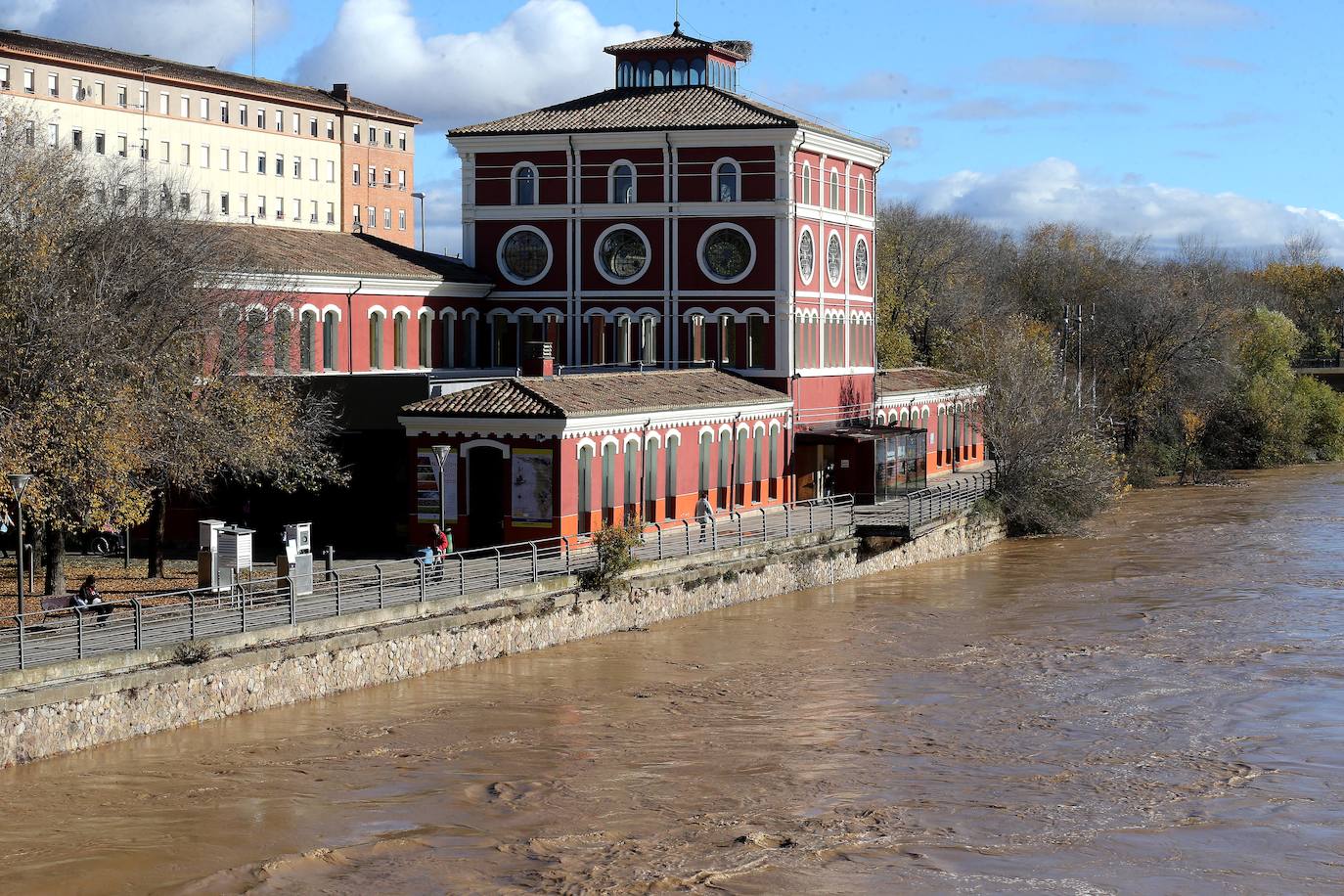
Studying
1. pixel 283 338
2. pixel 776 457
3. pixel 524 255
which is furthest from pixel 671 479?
pixel 524 255

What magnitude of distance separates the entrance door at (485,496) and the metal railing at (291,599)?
4.08ft

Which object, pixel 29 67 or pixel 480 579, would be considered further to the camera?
pixel 29 67

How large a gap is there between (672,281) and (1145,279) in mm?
40420

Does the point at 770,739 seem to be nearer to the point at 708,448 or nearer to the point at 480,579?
the point at 480,579

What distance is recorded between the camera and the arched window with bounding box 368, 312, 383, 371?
166 ft

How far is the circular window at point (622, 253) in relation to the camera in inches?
2159

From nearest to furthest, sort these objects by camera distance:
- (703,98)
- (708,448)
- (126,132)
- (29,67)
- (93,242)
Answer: (93,242)
(708,448)
(703,98)
(29,67)
(126,132)

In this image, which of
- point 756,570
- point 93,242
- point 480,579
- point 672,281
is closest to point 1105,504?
point 672,281

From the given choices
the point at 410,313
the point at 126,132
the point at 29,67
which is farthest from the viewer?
the point at 126,132

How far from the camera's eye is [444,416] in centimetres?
3928

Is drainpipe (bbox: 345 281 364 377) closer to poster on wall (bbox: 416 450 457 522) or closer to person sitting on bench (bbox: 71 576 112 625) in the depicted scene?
poster on wall (bbox: 416 450 457 522)

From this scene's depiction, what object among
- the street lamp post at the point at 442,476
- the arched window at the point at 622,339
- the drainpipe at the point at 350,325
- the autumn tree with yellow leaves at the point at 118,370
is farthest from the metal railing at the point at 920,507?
the autumn tree with yellow leaves at the point at 118,370

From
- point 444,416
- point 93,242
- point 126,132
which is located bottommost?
point 444,416

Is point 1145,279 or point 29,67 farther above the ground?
point 29,67
